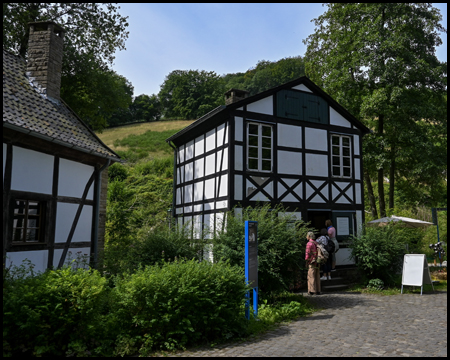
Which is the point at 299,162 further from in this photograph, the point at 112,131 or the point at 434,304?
the point at 112,131

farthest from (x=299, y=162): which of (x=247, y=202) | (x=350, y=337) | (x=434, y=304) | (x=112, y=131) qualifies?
(x=112, y=131)

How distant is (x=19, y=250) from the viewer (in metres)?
8.33

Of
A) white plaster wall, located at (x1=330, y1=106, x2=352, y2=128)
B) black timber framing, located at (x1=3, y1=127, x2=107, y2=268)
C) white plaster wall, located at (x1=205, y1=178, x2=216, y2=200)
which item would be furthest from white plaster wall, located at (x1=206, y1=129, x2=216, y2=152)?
white plaster wall, located at (x1=330, y1=106, x2=352, y2=128)

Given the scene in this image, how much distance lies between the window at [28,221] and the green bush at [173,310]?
133 inches

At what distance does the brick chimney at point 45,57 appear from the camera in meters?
11.4

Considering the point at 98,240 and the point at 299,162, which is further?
the point at 299,162

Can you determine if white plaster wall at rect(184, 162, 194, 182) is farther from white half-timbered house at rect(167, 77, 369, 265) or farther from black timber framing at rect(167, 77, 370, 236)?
black timber framing at rect(167, 77, 370, 236)

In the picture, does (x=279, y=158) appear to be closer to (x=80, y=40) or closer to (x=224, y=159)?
(x=224, y=159)

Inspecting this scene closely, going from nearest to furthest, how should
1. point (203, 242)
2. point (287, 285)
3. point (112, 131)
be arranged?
point (287, 285), point (203, 242), point (112, 131)

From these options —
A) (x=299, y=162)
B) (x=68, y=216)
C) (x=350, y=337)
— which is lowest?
(x=350, y=337)

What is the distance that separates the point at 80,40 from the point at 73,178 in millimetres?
11616

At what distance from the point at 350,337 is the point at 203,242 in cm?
464

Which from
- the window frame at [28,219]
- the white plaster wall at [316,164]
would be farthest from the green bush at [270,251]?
the white plaster wall at [316,164]

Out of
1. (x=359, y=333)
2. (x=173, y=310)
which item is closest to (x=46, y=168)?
(x=173, y=310)
